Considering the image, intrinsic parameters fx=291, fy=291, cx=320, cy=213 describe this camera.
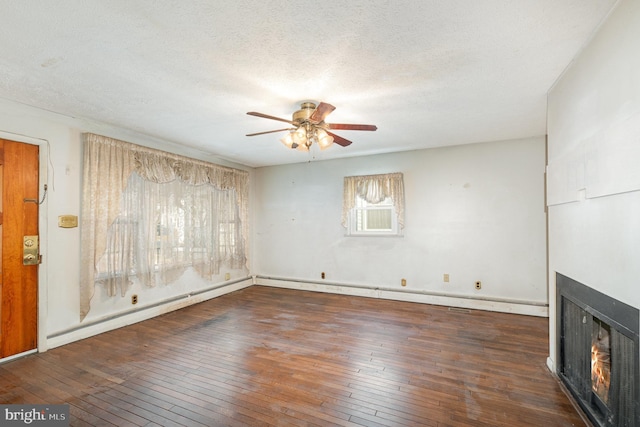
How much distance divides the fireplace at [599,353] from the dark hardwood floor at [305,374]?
20 centimetres

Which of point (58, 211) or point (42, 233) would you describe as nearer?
point (42, 233)

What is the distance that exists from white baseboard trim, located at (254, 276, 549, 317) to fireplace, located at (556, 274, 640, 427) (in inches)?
75.6

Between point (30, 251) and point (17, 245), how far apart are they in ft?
0.38

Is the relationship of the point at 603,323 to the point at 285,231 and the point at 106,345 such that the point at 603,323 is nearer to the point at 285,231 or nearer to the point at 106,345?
the point at 106,345

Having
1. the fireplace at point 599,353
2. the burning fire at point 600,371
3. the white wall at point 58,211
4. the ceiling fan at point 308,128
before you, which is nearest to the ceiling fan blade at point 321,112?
the ceiling fan at point 308,128

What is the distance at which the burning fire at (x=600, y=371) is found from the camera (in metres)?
1.78

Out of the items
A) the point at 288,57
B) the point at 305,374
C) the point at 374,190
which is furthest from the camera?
the point at 374,190

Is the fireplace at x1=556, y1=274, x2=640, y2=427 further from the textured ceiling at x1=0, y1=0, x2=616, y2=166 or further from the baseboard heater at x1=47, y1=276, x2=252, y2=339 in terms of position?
the baseboard heater at x1=47, y1=276, x2=252, y2=339

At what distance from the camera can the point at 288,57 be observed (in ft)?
6.80

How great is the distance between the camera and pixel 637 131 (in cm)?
141

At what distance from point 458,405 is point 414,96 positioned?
2590 millimetres

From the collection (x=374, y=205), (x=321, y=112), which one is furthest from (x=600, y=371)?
(x=374, y=205)

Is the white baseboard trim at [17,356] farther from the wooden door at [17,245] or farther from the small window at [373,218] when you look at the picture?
the small window at [373,218]

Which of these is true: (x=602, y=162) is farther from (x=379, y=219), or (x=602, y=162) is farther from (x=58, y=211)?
(x=58, y=211)
